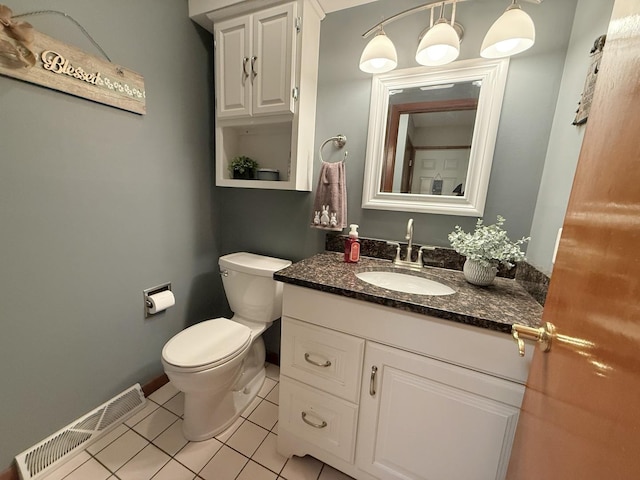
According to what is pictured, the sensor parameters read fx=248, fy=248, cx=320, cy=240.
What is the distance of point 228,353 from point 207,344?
0.51ft

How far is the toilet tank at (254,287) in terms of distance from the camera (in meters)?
1.42

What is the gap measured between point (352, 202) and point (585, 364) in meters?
1.12

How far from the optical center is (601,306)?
389 millimetres

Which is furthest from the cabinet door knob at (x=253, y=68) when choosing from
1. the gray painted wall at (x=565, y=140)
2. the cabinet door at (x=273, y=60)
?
the gray painted wall at (x=565, y=140)

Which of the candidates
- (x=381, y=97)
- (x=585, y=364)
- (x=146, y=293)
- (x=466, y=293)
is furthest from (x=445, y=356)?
(x=146, y=293)

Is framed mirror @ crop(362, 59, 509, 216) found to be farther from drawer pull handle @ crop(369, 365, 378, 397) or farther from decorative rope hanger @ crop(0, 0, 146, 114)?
decorative rope hanger @ crop(0, 0, 146, 114)

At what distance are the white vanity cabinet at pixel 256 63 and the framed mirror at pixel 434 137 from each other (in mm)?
468

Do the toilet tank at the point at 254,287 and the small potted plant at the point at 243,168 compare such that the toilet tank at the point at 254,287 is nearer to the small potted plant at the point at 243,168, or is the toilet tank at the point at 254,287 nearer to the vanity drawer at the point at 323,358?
the vanity drawer at the point at 323,358

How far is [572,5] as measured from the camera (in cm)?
96

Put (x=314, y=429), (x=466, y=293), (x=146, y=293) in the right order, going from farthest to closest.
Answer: (x=146, y=293) < (x=314, y=429) < (x=466, y=293)

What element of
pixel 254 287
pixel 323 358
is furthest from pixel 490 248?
pixel 254 287

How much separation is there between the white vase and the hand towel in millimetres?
625

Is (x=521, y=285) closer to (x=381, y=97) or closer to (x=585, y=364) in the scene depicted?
(x=585, y=364)

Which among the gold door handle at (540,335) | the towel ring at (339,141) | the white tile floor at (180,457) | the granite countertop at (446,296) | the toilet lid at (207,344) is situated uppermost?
the towel ring at (339,141)
